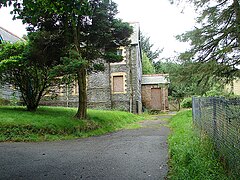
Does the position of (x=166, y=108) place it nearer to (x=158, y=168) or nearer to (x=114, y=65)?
(x=114, y=65)

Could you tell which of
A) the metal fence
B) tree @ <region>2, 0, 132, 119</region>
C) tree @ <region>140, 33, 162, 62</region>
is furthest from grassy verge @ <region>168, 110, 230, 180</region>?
tree @ <region>140, 33, 162, 62</region>

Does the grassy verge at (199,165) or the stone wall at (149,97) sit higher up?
the stone wall at (149,97)

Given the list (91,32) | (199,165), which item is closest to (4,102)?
(91,32)

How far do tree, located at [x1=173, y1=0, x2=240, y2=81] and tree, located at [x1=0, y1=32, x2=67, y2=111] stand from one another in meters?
7.12

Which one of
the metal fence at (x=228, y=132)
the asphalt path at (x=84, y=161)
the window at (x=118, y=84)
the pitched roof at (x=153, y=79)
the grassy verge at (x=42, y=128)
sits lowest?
the asphalt path at (x=84, y=161)

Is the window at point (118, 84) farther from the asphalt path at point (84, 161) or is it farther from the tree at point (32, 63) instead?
the asphalt path at point (84, 161)

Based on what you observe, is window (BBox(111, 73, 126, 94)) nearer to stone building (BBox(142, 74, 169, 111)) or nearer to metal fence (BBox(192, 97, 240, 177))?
stone building (BBox(142, 74, 169, 111))

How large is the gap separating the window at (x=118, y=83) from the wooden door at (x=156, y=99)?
242 inches

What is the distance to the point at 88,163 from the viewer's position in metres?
5.44

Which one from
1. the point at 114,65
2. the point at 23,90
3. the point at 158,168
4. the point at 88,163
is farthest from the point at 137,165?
the point at 114,65

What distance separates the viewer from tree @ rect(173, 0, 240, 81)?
472 inches

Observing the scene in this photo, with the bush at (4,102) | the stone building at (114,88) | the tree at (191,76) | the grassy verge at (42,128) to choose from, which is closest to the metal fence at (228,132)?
the grassy verge at (42,128)

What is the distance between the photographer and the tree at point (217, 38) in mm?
11977

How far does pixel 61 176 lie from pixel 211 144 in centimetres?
313
